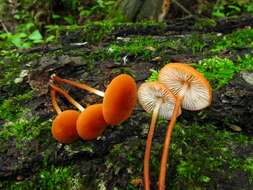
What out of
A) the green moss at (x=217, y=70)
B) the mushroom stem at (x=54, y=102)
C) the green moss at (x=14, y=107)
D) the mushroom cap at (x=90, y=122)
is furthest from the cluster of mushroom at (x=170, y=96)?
the green moss at (x=14, y=107)

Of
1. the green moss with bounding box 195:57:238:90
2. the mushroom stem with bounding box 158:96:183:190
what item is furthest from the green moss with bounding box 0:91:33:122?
the green moss with bounding box 195:57:238:90

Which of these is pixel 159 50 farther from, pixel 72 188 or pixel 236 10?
pixel 236 10

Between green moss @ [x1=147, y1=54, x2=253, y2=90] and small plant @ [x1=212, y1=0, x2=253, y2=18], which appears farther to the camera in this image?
small plant @ [x1=212, y1=0, x2=253, y2=18]

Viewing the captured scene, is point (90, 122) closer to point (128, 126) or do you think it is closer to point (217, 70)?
point (128, 126)

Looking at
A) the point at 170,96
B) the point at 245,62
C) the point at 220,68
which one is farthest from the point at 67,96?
the point at 245,62

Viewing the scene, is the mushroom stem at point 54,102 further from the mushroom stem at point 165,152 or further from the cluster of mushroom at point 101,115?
the mushroom stem at point 165,152

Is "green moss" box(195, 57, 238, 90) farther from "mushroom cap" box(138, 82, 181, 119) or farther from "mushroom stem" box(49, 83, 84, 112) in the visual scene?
"mushroom stem" box(49, 83, 84, 112)

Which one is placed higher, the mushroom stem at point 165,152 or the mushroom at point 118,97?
the mushroom at point 118,97
